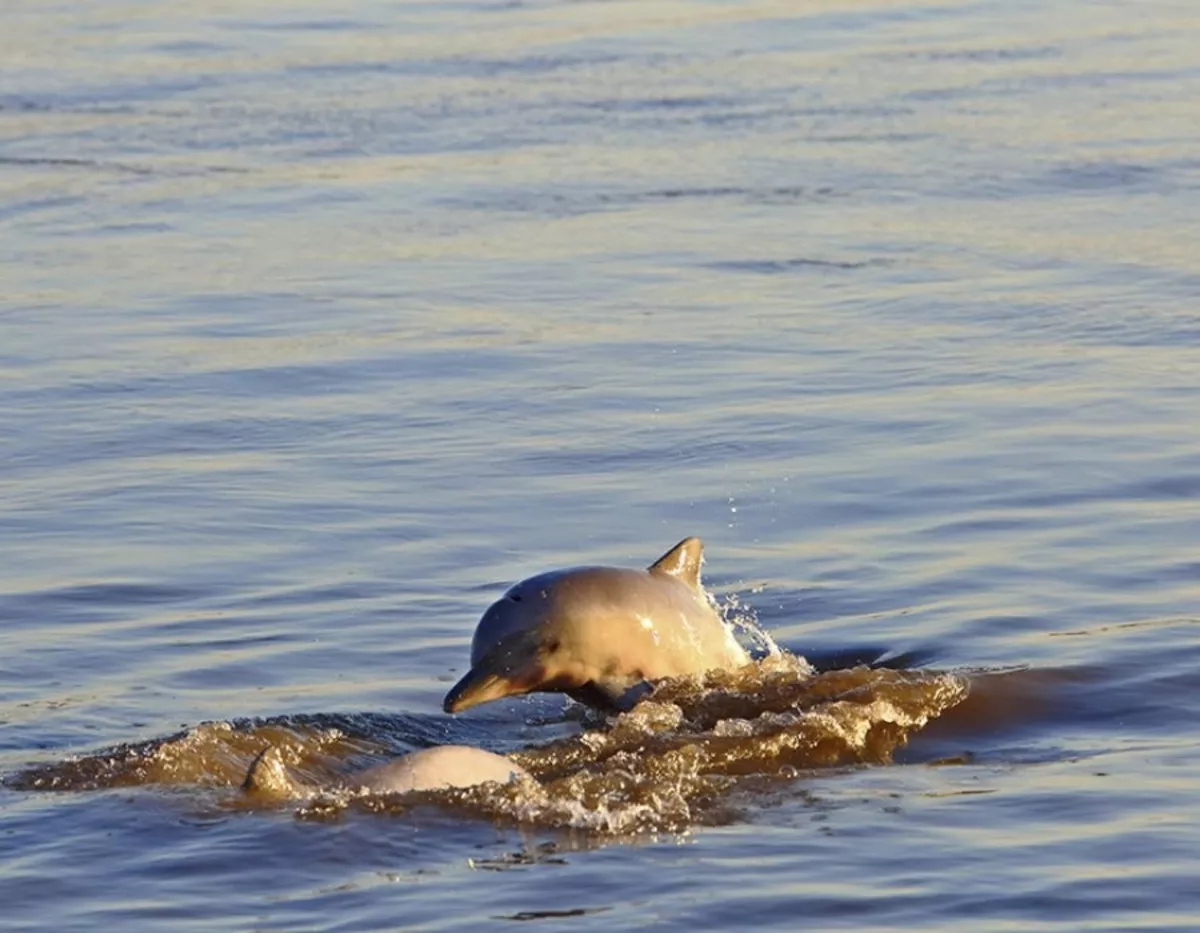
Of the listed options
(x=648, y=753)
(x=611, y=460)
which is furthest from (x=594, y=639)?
(x=611, y=460)

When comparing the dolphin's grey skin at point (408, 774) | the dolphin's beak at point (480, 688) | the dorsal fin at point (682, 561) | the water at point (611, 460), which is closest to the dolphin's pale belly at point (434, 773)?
the dolphin's grey skin at point (408, 774)

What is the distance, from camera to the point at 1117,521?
1239 centimetres

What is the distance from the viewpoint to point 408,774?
29.8 ft

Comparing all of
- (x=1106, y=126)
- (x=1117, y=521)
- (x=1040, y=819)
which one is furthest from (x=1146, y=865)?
(x=1106, y=126)

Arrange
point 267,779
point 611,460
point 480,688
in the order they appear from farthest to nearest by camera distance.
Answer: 1. point 611,460
2. point 480,688
3. point 267,779

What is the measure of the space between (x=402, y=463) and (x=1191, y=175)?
7.63 m

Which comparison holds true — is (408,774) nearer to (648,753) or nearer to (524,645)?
(648,753)

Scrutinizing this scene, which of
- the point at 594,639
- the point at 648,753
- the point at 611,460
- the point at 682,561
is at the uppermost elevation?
the point at 611,460

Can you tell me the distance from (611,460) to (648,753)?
4171mm

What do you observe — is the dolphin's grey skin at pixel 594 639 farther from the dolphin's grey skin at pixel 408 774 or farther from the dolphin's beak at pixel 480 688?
the dolphin's grey skin at pixel 408 774

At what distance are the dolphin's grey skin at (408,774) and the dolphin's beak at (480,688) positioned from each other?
86 cm

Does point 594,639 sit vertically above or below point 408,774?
above

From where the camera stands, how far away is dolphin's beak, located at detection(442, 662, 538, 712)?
10.1 metres

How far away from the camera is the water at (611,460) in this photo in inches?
340
